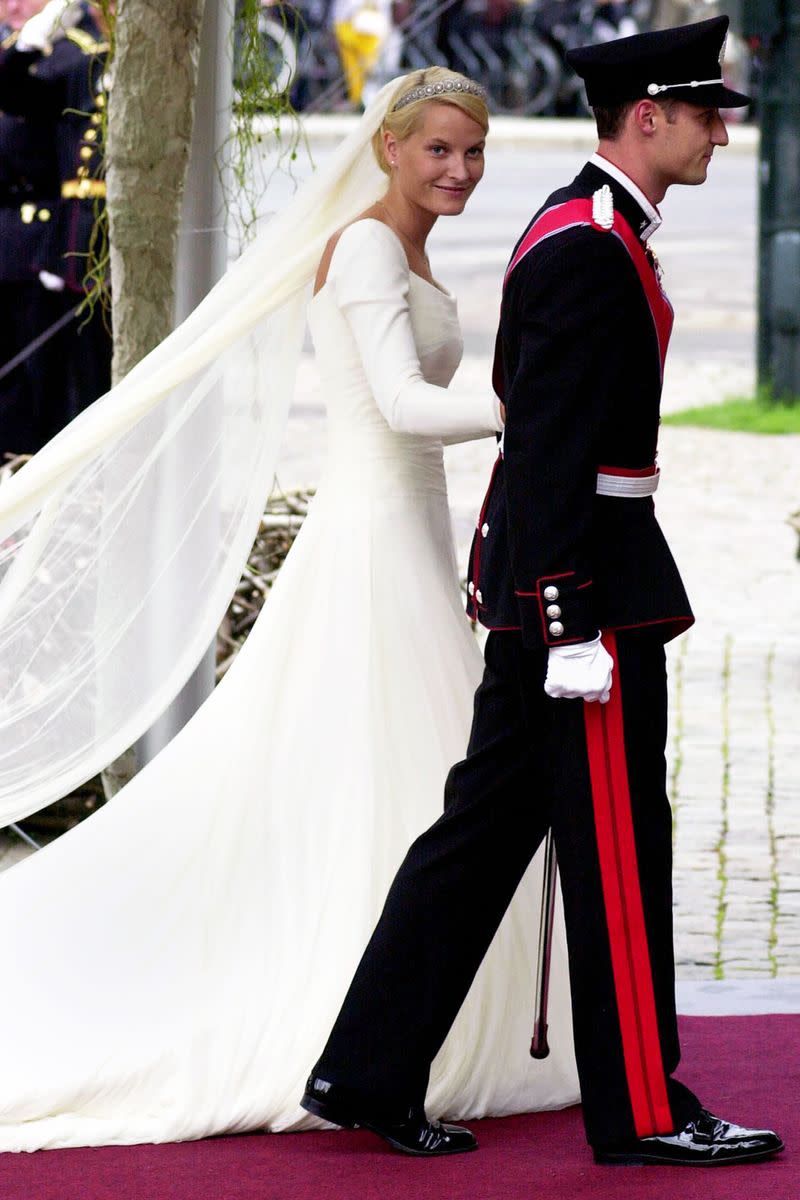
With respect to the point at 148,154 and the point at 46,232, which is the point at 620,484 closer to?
the point at 148,154

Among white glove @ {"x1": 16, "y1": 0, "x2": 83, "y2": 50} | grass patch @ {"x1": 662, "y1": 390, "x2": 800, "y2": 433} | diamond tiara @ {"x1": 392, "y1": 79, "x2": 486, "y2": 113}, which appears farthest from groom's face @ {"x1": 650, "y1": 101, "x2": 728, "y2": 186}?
grass patch @ {"x1": 662, "y1": 390, "x2": 800, "y2": 433}

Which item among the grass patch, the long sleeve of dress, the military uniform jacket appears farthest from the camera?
the grass patch

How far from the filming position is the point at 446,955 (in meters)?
3.62

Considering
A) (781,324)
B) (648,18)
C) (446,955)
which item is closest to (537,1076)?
(446,955)

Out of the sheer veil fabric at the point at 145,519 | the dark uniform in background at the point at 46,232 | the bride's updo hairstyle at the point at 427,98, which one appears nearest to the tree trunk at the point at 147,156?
the sheer veil fabric at the point at 145,519

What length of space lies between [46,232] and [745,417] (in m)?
5.44

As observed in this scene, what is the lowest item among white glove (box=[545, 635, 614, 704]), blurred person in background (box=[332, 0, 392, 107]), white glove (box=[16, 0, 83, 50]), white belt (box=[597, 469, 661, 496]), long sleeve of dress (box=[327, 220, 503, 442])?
white glove (box=[545, 635, 614, 704])

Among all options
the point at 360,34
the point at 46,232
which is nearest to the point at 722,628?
the point at 46,232

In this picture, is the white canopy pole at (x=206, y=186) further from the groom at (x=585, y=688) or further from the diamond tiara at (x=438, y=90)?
the groom at (x=585, y=688)

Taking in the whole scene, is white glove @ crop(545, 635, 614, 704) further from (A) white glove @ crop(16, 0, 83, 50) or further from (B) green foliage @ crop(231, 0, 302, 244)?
(A) white glove @ crop(16, 0, 83, 50)

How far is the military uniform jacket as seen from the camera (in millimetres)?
3340

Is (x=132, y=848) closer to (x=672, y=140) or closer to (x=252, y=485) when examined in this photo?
(x=252, y=485)

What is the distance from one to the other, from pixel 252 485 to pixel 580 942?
4.01 feet

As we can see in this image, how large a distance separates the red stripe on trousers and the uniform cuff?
14 cm
